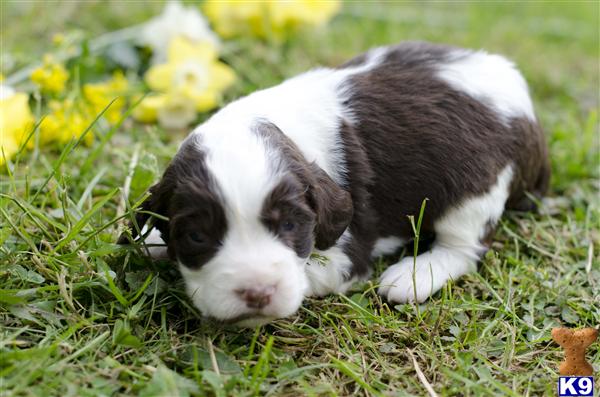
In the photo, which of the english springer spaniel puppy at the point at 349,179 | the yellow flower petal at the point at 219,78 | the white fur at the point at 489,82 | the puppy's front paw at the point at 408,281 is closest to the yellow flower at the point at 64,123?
the yellow flower petal at the point at 219,78

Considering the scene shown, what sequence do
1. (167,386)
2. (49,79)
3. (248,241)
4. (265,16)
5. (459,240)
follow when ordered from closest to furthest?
(167,386)
(248,241)
(459,240)
(49,79)
(265,16)

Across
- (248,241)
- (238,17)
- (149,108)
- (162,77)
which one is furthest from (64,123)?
(248,241)

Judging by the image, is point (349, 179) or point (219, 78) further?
point (219, 78)

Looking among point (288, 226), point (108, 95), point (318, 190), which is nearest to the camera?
point (288, 226)

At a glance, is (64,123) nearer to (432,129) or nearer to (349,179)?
(349,179)

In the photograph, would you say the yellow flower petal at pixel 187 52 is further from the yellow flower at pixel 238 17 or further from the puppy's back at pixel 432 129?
the puppy's back at pixel 432 129

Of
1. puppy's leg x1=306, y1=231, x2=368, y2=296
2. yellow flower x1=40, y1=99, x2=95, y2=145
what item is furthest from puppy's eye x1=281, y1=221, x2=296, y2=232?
yellow flower x1=40, y1=99, x2=95, y2=145
